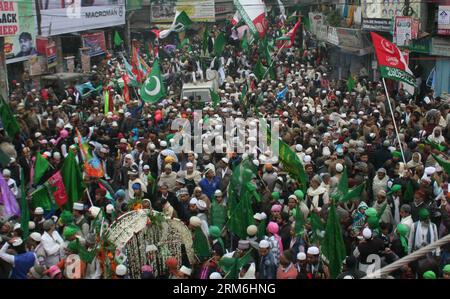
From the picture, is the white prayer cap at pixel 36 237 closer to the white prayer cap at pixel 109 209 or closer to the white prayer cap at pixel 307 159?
the white prayer cap at pixel 109 209

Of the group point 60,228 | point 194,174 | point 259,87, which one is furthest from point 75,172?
point 259,87

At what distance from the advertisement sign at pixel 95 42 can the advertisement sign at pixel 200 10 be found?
10367mm

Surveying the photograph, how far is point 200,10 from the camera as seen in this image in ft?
141

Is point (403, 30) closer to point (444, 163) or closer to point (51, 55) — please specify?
point (51, 55)

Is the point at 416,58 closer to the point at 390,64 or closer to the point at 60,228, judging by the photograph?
the point at 390,64

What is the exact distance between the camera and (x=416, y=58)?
23031mm

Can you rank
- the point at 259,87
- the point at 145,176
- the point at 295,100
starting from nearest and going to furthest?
the point at 145,176 → the point at 295,100 → the point at 259,87

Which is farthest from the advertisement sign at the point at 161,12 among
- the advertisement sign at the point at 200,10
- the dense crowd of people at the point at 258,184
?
the dense crowd of people at the point at 258,184

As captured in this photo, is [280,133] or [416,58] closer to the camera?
[280,133]

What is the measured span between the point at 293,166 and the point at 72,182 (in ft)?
9.95

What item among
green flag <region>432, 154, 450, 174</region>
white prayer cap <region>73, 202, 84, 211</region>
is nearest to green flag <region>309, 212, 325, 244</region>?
green flag <region>432, 154, 450, 174</region>

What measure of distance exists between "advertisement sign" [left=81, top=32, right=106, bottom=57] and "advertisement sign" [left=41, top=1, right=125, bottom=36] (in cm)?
45

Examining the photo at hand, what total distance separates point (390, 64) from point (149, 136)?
4.50 meters
